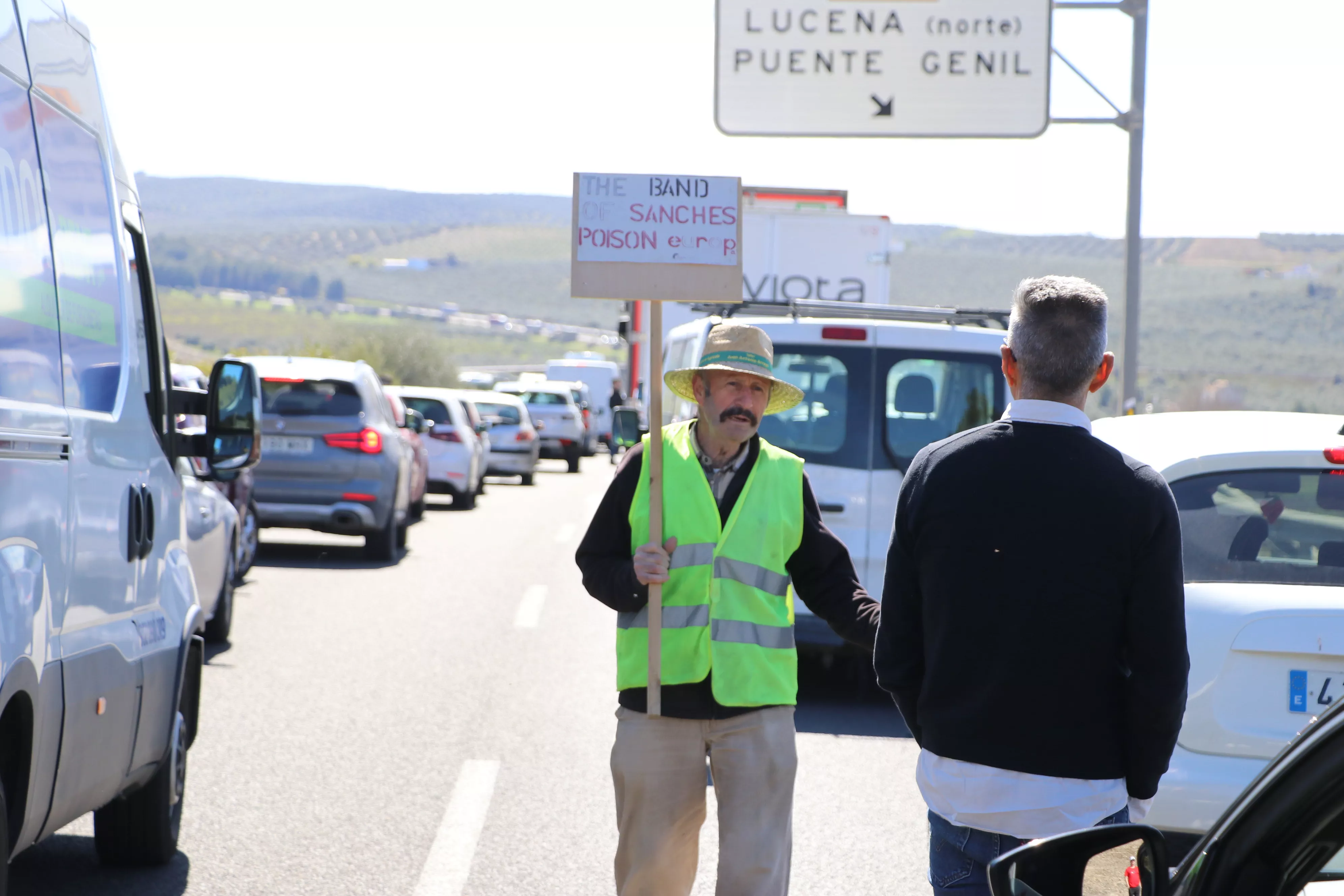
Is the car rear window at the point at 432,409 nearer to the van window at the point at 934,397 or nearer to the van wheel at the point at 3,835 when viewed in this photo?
the van window at the point at 934,397

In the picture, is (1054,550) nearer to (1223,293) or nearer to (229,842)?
(229,842)

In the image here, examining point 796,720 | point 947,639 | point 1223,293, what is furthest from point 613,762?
point 1223,293

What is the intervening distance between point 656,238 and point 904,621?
74.9 inches

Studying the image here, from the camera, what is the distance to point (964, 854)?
314cm

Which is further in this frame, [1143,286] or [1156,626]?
[1143,286]

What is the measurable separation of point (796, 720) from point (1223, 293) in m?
74.1

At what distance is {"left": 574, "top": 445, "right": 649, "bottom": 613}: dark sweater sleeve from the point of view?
172 inches

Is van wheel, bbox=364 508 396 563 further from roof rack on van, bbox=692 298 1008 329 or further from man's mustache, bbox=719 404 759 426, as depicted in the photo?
man's mustache, bbox=719 404 759 426

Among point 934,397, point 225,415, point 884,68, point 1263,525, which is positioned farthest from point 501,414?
point 1263,525

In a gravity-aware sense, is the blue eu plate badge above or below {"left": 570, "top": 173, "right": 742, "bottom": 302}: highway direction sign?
below

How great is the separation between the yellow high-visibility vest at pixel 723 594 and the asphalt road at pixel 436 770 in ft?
5.36

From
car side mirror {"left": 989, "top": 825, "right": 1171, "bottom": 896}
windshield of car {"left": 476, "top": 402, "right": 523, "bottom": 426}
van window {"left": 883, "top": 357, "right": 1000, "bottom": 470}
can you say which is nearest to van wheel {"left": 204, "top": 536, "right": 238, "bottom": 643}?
van window {"left": 883, "top": 357, "right": 1000, "bottom": 470}

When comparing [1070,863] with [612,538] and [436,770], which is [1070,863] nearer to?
[612,538]

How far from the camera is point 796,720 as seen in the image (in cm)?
884
